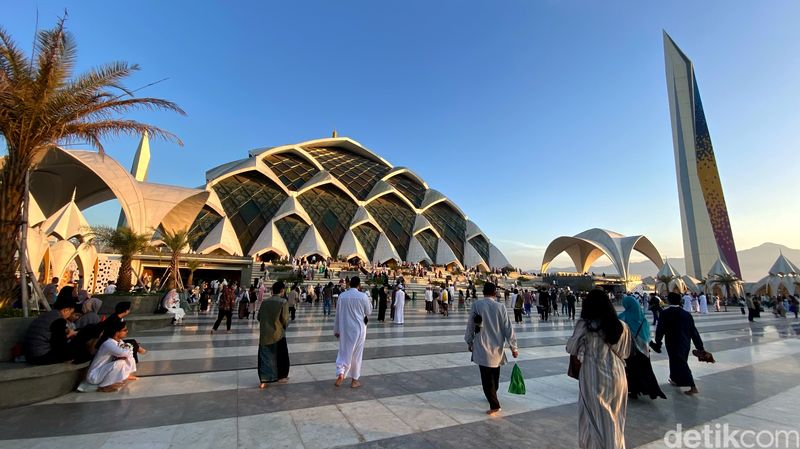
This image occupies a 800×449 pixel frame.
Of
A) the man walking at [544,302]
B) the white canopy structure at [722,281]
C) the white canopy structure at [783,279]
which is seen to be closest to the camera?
the man walking at [544,302]

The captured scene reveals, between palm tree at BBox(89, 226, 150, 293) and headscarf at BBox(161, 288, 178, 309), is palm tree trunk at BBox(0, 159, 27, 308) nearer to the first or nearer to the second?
headscarf at BBox(161, 288, 178, 309)

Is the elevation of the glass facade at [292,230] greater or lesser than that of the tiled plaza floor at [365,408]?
greater

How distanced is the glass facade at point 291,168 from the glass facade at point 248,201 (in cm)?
172

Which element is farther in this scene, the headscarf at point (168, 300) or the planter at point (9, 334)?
the headscarf at point (168, 300)

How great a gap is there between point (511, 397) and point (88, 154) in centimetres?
2669

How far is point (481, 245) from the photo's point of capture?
51531 mm

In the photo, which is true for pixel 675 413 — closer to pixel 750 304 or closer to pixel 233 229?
pixel 750 304

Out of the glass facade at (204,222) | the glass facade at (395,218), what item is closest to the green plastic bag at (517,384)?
the glass facade at (204,222)

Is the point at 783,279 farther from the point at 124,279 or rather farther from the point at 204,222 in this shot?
the point at 204,222

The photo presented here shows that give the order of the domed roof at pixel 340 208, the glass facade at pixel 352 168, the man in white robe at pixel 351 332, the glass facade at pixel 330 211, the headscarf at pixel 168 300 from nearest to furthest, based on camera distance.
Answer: the man in white robe at pixel 351 332 → the headscarf at pixel 168 300 → the domed roof at pixel 340 208 → the glass facade at pixel 330 211 → the glass facade at pixel 352 168

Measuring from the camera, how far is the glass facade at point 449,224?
48.6 metres

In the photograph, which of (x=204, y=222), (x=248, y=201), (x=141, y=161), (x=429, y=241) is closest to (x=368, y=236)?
(x=429, y=241)

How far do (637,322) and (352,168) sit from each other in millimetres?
45789

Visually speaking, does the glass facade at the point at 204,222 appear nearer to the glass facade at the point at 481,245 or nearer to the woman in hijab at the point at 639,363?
the glass facade at the point at 481,245
